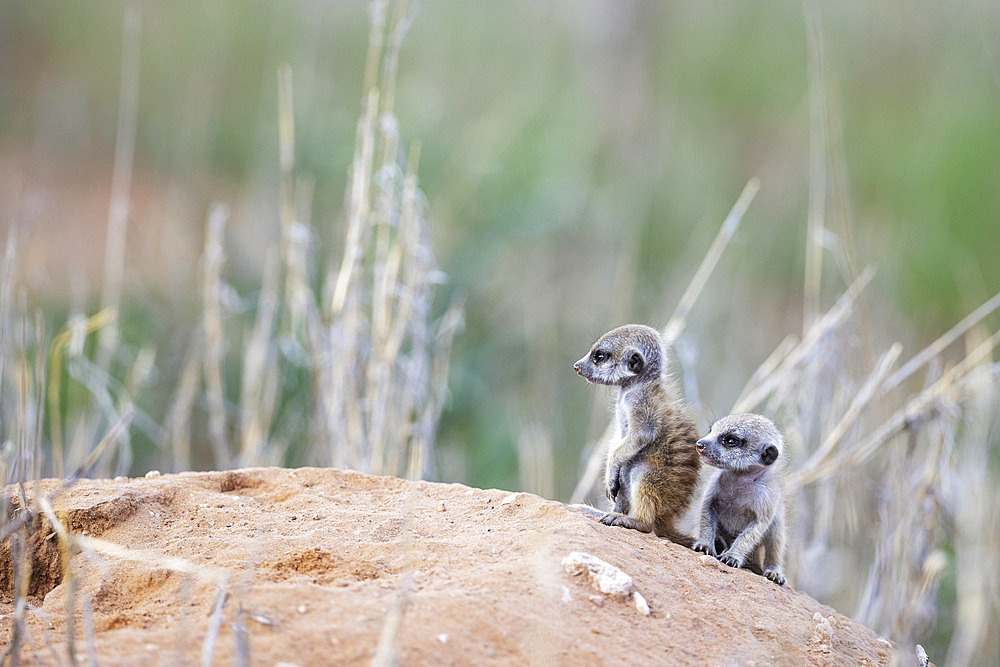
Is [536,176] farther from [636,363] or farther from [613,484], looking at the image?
[613,484]

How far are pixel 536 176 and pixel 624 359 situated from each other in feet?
21.6

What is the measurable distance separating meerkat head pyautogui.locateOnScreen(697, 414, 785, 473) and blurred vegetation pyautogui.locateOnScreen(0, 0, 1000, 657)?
1451 millimetres

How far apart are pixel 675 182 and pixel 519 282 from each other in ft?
12.2

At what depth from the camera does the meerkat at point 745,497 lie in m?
3.48

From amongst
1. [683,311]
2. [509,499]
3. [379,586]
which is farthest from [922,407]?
[379,586]

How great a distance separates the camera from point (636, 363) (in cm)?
379

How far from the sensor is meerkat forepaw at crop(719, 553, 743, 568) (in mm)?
3405

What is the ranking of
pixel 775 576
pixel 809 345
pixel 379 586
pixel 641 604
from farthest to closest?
1. pixel 809 345
2. pixel 775 576
3. pixel 641 604
4. pixel 379 586

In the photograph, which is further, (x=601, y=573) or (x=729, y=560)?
(x=729, y=560)

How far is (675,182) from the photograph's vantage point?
12094 mm

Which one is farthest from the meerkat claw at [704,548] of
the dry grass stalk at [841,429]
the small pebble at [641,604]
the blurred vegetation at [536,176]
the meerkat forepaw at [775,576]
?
the blurred vegetation at [536,176]

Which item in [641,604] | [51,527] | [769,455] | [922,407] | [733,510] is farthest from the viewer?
[922,407]

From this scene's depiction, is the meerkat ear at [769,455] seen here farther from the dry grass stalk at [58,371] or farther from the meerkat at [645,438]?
the dry grass stalk at [58,371]

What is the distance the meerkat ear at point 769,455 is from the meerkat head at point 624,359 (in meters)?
0.48
